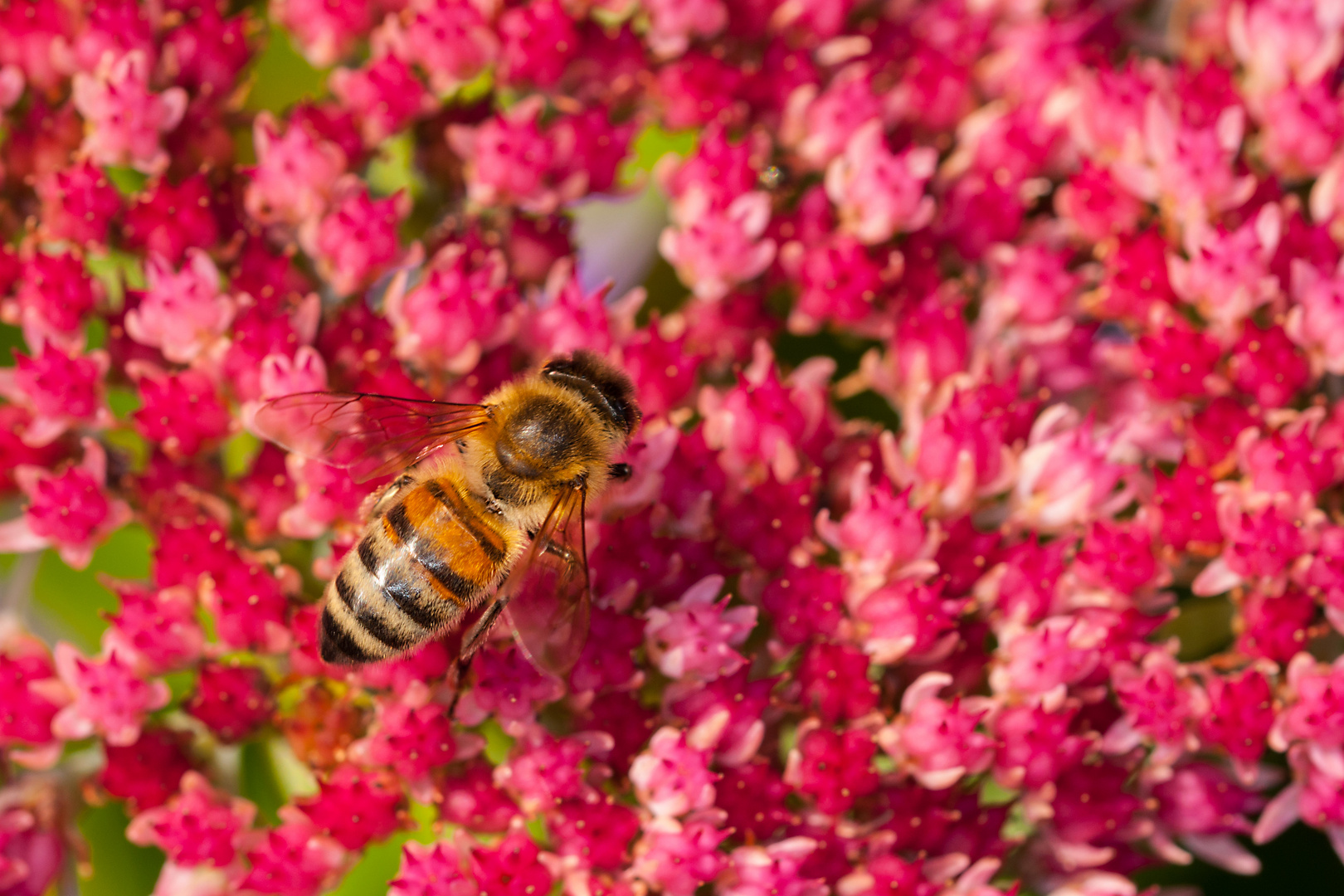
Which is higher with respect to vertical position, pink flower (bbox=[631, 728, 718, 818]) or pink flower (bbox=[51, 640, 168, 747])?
pink flower (bbox=[51, 640, 168, 747])

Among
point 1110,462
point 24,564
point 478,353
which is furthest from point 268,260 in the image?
point 1110,462

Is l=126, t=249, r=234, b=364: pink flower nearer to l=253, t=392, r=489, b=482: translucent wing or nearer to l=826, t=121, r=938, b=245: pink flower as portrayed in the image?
l=253, t=392, r=489, b=482: translucent wing

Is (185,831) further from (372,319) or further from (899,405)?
(899,405)

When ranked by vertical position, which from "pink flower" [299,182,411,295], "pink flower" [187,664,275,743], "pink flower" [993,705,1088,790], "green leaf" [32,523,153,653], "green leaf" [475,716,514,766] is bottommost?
"pink flower" [993,705,1088,790]

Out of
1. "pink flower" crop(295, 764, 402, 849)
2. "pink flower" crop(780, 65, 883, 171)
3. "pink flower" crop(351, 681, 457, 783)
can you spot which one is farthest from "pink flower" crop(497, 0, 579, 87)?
"pink flower" crop(295, 764, 402, 849)

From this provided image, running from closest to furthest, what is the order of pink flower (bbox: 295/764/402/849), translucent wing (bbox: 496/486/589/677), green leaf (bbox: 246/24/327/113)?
translucent wing (bbox: 496/486/589/677) → pink flower (bbox: 295/764/402/849) → green leaf (bbox: 246/24/327/113)

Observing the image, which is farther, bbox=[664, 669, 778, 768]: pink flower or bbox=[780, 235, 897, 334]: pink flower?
bbox=[780, 235, 897, 334]: pink flower

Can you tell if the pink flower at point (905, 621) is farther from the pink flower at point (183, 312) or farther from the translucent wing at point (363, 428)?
the pink flower at point (183, 312)
